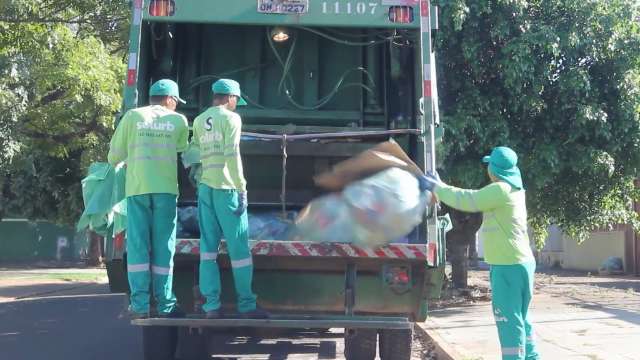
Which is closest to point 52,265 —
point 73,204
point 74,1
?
point 73,204

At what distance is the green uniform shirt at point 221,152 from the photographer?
4.97 meters

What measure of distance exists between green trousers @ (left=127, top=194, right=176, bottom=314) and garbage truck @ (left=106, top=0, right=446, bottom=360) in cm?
20

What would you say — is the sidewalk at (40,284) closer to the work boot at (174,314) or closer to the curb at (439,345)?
the curb at (439,345)

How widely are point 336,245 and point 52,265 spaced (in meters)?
29.1

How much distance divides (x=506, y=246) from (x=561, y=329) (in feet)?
14.4

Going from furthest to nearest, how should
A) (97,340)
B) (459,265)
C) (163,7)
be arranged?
(459,265)
(97,340)
(163,7)

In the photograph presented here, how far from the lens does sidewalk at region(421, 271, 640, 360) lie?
712cm

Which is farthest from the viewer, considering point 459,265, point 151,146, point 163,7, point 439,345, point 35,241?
point 35,241

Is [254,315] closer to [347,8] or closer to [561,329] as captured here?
[347,8]

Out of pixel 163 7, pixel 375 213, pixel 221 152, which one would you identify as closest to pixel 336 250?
pixel 375 213

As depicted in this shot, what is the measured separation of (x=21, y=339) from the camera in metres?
8.85

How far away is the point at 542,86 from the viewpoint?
10305mm

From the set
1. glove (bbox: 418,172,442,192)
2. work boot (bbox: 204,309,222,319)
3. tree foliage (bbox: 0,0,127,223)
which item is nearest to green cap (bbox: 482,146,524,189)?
glove (bbox: 418,172,442,192)

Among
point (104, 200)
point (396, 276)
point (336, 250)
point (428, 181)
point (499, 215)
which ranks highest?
point (428, 181)
